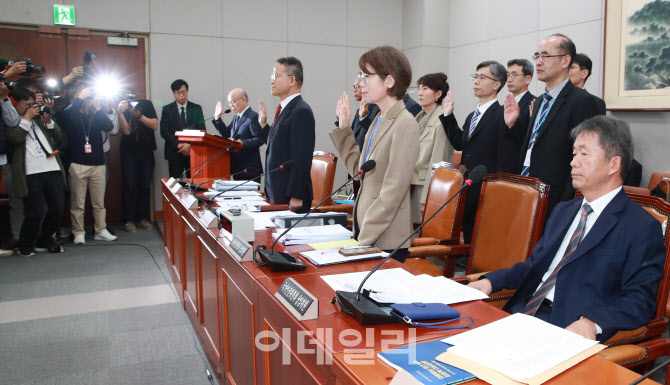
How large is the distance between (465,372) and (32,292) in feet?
12.0

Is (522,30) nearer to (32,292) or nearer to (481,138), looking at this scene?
(481,138)

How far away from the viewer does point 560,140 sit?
8.29ft

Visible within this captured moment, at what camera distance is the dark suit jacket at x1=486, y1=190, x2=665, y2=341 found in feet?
4.22

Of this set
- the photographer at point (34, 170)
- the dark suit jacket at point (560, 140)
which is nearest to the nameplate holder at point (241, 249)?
the dark suit jacket at point (560, 140)

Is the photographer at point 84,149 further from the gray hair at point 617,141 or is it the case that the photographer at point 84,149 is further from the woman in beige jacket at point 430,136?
the gray hair at point 617,141

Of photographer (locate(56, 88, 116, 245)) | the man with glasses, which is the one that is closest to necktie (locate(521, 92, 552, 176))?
the man with glasses

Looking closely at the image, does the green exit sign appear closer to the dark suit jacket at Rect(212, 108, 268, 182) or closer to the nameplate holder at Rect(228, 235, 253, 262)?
the dark suit jacket at Rect(212, 108, 268, 182)

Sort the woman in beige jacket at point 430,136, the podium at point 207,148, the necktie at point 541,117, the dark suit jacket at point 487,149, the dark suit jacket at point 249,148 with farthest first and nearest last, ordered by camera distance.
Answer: the dark suit jacket at point 249,148 → the woman in beige jacket at point 430,136 → the podium at point 207,148 → the dark suit jacket at point 487,149 → the necktie at point 541,117

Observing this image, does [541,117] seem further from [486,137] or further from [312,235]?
[312,235]

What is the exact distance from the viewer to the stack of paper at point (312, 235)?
184 centimetres

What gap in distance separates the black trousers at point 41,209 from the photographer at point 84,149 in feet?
0.95

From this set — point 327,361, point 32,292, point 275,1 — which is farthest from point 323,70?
point 327,361

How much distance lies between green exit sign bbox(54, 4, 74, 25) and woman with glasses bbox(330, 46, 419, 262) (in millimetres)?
4862

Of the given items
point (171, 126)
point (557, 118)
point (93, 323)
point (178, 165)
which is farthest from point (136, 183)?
point (557, 118)
